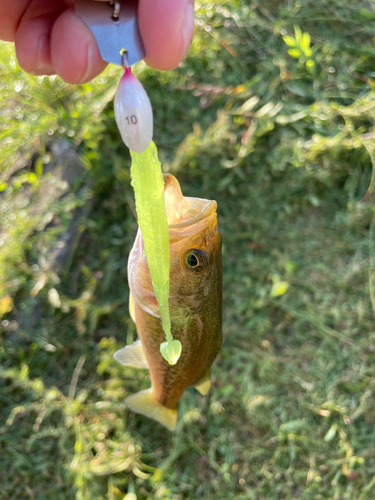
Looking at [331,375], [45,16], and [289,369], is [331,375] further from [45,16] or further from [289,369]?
[45,16]

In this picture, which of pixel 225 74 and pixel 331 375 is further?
pixel 225 74

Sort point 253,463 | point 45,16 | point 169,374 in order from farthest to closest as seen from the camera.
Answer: point 253,463, point 169,374, point 45,16

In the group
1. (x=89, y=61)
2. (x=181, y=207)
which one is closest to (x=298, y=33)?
(x=89, y=61)

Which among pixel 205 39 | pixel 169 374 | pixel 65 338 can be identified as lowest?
pixel 65 338

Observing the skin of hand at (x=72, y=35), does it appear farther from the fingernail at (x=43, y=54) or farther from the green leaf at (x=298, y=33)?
the green leaf at (x=298, y=33)

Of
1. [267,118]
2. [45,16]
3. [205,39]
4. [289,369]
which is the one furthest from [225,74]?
[289,369]
